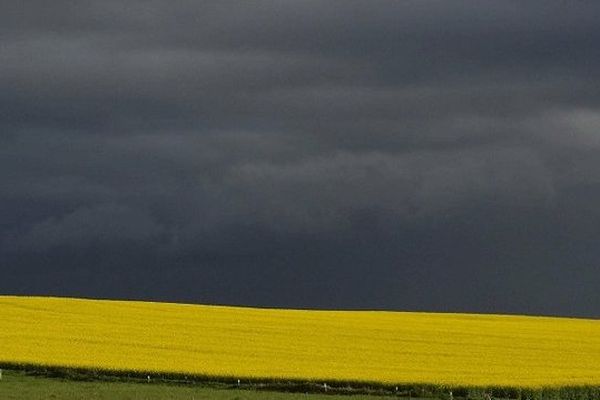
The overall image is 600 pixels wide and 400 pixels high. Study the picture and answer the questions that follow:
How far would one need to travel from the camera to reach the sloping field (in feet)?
169

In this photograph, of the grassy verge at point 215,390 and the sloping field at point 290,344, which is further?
the sloping field at point 290,344

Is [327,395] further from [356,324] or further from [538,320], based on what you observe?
[538,320]

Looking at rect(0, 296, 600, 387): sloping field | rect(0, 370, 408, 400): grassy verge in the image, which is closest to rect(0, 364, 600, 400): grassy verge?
rect(0, 370, 408, 400): grassy verge

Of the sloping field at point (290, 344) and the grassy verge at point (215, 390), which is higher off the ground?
the sloping field at point (290, 344)

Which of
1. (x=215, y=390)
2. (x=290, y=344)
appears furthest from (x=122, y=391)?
(x=290, y=344)

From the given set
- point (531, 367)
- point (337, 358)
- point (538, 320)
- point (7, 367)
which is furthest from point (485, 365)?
point (538, 320)

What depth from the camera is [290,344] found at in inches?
2470

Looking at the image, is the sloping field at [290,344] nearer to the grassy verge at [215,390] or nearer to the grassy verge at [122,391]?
the grassy verge at [215,390]

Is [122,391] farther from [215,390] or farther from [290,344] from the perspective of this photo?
[290,344]

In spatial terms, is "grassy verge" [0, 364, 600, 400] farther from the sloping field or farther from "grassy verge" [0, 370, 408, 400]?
the sloping field

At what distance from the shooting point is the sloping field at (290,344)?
51.6 meters

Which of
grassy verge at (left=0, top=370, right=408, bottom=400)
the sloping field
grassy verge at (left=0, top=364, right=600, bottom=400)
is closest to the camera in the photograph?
grassy verge at (left=0, top=370, right=408, bottom=400)

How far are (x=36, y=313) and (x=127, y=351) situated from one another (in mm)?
18420

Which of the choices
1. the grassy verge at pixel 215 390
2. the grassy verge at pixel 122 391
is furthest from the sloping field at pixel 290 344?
the grassy verge at pixel 122 391
